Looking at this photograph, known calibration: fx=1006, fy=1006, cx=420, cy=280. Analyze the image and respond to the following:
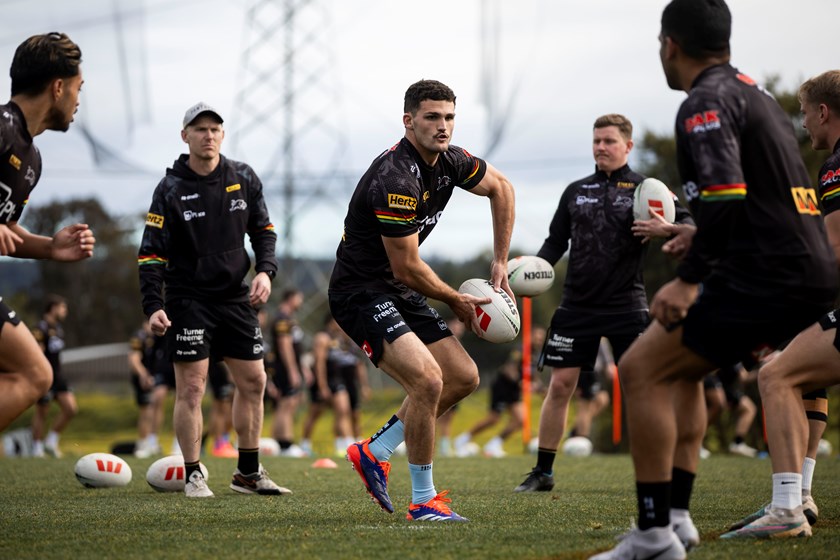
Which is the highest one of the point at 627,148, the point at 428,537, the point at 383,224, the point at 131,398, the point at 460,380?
the point at 627,148

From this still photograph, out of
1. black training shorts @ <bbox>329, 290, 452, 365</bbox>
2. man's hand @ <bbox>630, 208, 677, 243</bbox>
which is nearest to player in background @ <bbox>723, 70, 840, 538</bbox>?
man's hand @ <bbox>630, 208, 677, 243</bbox>

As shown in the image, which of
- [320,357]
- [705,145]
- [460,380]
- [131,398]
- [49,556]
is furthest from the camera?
[131,398]

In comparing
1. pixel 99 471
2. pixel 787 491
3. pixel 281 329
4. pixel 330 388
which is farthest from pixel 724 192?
pixel 330 388

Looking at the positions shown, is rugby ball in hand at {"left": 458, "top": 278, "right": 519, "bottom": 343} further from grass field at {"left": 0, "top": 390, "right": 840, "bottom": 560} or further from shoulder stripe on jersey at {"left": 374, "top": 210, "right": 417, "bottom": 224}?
grass field at {"left": 0, "top": 390, "right": 840, "bottom": 560}

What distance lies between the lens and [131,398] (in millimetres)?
40781

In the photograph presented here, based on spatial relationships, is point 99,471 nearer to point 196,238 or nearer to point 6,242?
point 196,238

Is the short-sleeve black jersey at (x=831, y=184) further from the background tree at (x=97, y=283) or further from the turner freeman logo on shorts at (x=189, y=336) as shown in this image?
the background tree at (x=97, y=283)

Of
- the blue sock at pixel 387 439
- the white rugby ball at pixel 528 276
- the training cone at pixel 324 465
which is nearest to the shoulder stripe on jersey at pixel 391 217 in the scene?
the blue sock at pixel 387 439

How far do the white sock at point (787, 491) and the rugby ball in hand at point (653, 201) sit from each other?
2.08m

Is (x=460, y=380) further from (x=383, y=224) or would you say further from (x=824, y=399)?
(x=824, y=399)

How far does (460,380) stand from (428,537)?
131 cm

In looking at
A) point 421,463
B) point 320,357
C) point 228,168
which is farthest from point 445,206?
point 320,357

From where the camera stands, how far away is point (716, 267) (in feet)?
13.4

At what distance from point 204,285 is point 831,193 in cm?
417
